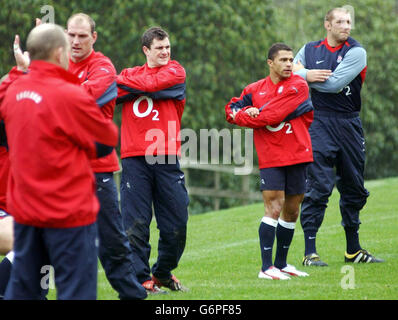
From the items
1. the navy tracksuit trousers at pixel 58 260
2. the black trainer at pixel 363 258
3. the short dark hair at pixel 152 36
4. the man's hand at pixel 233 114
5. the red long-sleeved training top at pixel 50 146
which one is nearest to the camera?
the red long-sleeved training top at pixel 50 146

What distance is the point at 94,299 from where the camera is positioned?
5.30m

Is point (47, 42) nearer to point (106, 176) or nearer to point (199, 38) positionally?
point (106, 176)

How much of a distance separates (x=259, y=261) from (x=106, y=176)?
142 inches

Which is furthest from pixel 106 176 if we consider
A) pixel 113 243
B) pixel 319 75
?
pixel 319 75

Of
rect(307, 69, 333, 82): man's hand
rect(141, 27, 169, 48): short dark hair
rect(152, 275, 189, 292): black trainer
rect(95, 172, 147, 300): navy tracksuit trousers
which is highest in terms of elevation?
rect(141, 27, 169, 48): short dark hair

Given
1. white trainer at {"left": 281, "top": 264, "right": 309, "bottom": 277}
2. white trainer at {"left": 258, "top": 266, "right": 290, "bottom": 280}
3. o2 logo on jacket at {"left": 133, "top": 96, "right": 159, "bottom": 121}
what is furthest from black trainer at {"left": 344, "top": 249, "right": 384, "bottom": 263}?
o2 logo on jacket at {"left": 133, "top": 96, "right": 159, "bottom": 121}

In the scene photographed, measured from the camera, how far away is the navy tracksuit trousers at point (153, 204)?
743 cm

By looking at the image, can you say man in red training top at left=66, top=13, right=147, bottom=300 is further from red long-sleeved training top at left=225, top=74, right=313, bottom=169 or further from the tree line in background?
the tree line in background

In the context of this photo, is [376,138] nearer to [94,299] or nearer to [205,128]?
[205,128]

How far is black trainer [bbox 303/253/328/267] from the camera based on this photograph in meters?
9.09

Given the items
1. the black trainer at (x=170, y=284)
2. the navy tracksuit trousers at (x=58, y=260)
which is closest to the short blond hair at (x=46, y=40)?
the navy tracksuit trousers at (x=58, y=260)

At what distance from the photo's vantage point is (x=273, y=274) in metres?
8.17

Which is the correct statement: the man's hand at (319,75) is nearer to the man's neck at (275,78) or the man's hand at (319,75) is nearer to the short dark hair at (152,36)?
the man's neck at (275,78)

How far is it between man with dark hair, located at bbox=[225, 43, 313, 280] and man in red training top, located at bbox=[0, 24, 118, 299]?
3051mm
